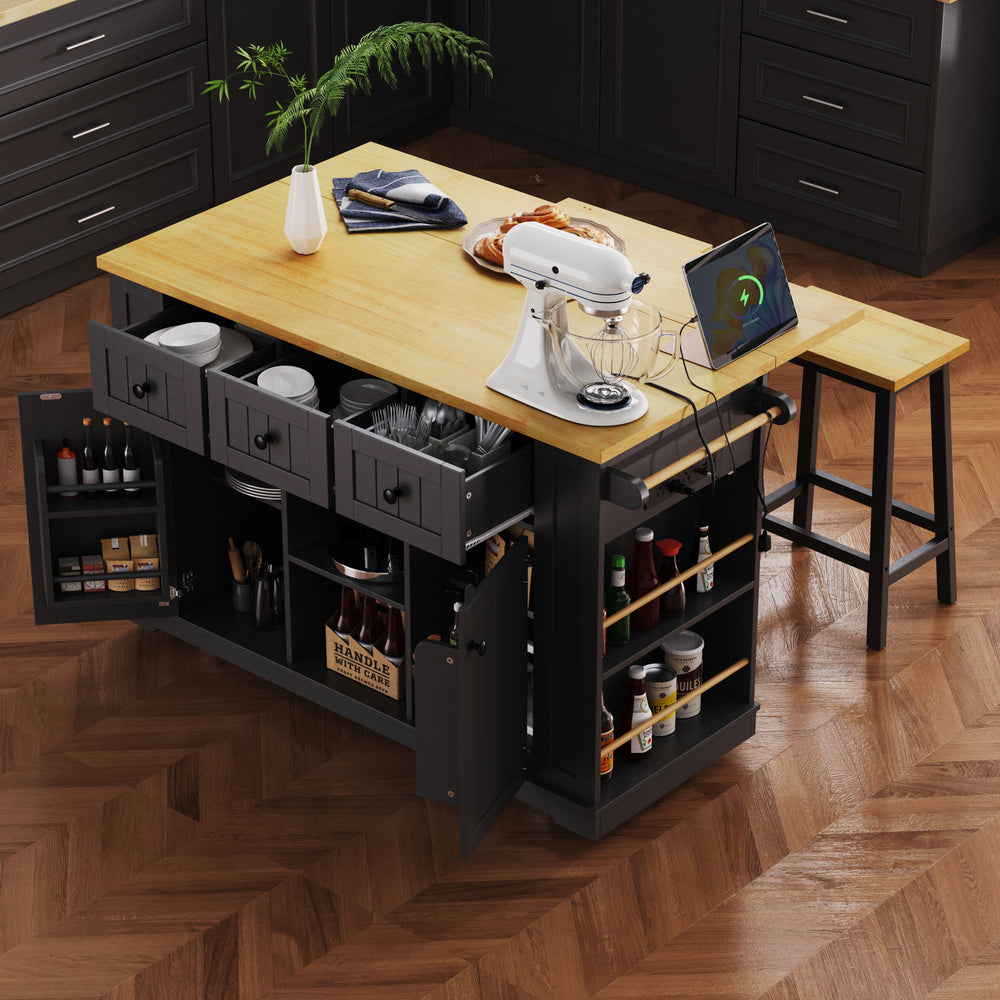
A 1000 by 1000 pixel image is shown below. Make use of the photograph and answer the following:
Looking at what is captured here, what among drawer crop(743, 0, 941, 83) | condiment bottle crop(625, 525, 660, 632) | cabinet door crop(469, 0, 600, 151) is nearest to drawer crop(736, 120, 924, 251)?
drawer crop(743, 0, 941, 83)

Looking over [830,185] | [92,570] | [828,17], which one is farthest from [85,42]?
[830,185]

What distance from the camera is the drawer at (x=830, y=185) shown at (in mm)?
5242

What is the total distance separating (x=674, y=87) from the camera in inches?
222

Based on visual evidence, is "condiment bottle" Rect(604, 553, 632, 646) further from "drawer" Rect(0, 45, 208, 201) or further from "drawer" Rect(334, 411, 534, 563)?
"drawer" Rect(0, 45, 208, 201)

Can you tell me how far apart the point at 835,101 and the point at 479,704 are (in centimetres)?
289

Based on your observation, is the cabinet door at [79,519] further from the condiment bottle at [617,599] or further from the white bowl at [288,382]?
the condiment bottle at [617,599]

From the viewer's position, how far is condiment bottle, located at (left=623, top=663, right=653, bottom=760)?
3350 millimetres

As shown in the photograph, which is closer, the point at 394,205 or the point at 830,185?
the point at 394,205

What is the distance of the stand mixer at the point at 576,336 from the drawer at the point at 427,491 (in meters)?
0.13

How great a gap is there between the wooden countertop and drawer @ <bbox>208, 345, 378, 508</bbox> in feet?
0.40

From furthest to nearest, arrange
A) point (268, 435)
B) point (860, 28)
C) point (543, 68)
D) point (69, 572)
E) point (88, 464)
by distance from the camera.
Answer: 1. point (543, 68)
2. point (860, 28)
3. point (69, 572)
4. point (88, 464)
5. point (268, 435)

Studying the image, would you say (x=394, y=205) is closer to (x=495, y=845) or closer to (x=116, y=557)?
(x=116, y=557)

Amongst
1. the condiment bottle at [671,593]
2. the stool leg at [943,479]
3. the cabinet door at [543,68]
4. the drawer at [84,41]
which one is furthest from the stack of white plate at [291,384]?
the cabinet door at [543,68]

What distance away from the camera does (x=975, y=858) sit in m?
3.32
